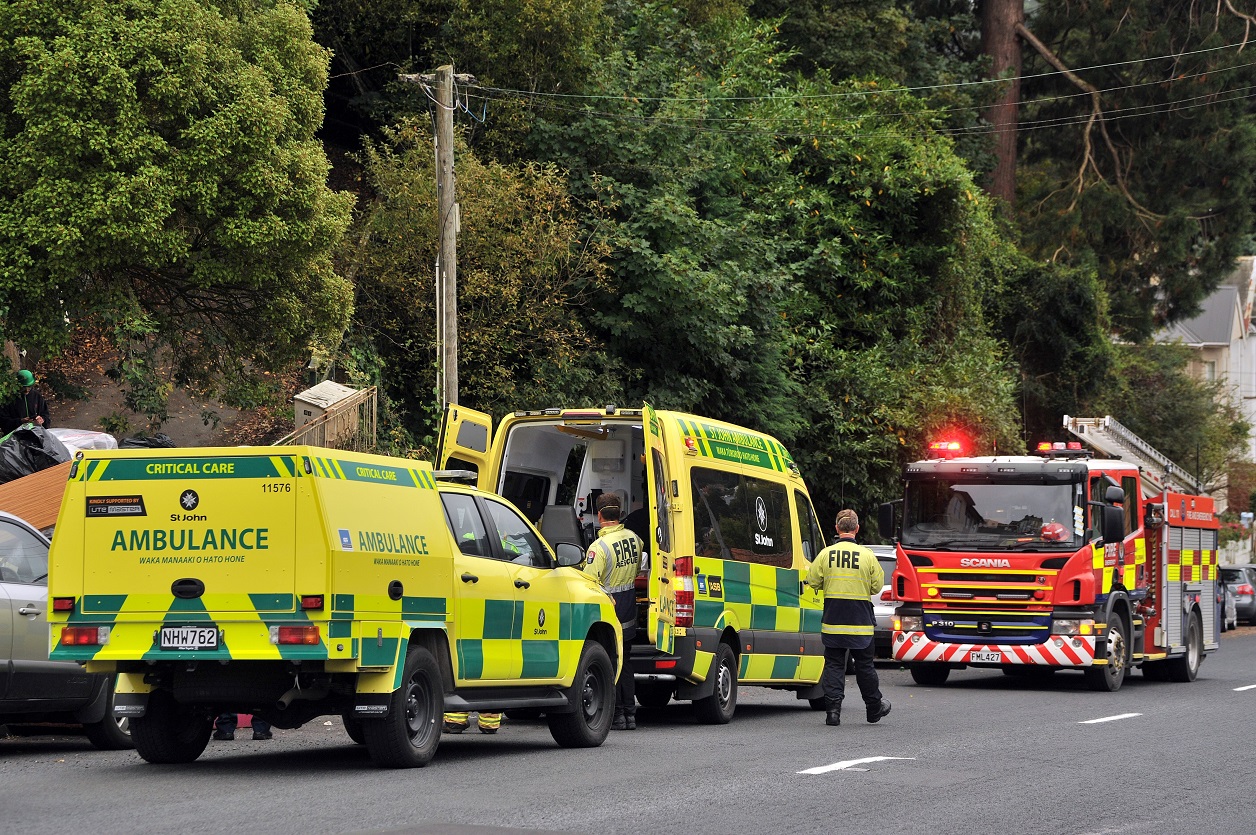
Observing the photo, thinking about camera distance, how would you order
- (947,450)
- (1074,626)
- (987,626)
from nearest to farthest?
(1074,626)
(987,626)
(947,450)

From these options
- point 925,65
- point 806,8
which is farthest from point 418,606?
point 925,65

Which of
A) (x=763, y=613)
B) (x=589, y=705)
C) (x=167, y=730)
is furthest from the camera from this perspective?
(x=763, y=613)

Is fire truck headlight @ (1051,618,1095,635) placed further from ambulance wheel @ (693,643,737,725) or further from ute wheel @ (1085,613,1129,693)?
ambulance wheel @ (693,643,737,725)

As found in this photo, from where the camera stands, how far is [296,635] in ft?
29.6

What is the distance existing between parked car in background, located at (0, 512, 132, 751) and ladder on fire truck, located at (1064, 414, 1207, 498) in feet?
54.7

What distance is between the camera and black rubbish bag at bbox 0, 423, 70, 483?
648 inches

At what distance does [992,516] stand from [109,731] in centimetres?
1060

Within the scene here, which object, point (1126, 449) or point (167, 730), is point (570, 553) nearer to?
point (167, 730)

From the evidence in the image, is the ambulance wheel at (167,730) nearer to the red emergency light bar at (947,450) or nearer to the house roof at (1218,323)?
the red emergency light bar at (947,450)

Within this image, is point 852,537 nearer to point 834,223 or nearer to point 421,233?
point 421,233

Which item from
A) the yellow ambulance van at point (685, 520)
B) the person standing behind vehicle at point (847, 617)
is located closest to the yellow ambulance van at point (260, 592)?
the yellow ambulance van at point (685, 520)

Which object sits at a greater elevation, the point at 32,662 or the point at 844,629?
the point at 844,629

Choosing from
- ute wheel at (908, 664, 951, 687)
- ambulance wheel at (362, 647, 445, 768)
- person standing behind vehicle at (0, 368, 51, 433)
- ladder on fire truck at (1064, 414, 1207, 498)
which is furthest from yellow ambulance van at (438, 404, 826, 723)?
ladder on fire truck at (1064, 414, 1207, 498)

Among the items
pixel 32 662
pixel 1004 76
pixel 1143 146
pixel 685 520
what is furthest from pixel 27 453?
pixel 1143 146
